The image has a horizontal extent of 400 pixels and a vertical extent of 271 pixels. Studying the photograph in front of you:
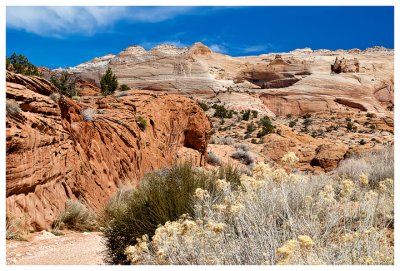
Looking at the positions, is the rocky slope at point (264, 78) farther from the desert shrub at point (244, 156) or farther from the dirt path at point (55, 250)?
the dirt path at point (55, 250)

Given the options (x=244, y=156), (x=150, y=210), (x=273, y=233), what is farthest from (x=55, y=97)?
(x=244, y=156)

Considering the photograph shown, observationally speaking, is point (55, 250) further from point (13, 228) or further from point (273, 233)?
point (273, 233)

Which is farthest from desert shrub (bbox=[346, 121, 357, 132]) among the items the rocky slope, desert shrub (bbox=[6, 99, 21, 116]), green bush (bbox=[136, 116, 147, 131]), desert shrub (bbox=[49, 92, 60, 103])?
desert shrub (bbox=[6, 99, 21, 116])

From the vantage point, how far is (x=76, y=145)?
10.7 metres

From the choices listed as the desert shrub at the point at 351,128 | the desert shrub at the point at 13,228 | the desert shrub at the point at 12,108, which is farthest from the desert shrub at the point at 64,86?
the desert shrub at the point at 351,128

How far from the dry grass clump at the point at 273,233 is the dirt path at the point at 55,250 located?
2.55m

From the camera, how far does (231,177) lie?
6875 millimetres

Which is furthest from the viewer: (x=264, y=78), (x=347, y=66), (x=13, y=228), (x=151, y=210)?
(x=264, y=78)

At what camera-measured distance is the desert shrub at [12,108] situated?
7.81m

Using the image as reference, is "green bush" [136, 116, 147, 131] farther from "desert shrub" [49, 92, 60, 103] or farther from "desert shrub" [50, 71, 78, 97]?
"desert shrub" [49, 92, 60, 103]

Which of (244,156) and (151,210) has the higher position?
(151,210)

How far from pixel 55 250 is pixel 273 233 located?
4.56 metres

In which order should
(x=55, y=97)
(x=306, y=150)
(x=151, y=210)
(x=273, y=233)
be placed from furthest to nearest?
1. (x=306, y=150)
2. (x=55, y=97)
3. (x=151, y=210)
4. (x=273, y=233)
